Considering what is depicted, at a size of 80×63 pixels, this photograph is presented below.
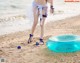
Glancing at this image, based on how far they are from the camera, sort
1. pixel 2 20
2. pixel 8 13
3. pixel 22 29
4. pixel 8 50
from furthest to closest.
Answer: pixel 8 13 < pixel 2 20 < pixel 22 29 < pixel 8 50

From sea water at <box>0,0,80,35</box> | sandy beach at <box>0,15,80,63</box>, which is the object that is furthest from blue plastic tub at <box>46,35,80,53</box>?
sea water at <box>0,0,80,35</box>

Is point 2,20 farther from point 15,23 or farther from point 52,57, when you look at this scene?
point 52,57

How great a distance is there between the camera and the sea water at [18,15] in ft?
30.8

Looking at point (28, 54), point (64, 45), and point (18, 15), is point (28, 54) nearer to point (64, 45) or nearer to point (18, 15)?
point (64, 45)

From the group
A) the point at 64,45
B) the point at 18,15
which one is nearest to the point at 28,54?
the point at 64,45

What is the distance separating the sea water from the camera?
370 inches

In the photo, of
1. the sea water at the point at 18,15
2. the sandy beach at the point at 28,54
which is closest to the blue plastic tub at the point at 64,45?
the sandy beach at the point at 28,54

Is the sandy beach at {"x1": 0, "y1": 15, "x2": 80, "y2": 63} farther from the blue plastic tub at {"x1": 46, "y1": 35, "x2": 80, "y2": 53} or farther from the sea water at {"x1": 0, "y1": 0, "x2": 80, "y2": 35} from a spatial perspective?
the sea water at {"x1": 0, "y1": 0, "x2": 80, "y2": 35}

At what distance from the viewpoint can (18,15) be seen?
12.1 metres

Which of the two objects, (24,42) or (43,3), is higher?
(43,3)

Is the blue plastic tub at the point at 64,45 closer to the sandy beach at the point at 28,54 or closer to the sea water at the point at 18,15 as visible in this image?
the sandy beach at the point at 28,54

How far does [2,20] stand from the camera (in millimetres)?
11094

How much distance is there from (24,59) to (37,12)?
1.31 m

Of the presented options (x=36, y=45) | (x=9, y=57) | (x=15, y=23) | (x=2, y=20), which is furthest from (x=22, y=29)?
(x=9, y=57)
